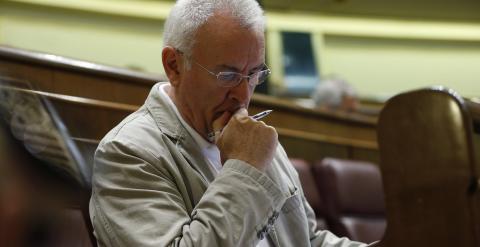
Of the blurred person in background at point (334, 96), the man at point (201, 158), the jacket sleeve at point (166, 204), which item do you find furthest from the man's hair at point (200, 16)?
the blurred person in background at point (334, 96)

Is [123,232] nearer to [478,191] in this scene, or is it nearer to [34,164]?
[34,164]

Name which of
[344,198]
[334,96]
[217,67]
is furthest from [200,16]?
[334,96]

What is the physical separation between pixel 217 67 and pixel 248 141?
87 millimetres

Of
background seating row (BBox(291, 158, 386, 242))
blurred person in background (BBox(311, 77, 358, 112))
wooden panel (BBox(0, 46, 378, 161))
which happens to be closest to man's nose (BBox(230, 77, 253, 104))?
wooden panel (BBox(0, 46, 378, 161))

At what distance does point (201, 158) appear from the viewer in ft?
1.78

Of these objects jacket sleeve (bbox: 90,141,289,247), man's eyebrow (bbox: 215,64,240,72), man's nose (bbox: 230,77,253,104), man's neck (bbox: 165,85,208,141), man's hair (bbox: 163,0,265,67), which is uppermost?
man's hair (bbox: 163,0,265,67)

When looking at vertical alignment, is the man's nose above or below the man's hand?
above

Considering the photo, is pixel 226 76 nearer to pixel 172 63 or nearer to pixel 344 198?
pixel 172 63

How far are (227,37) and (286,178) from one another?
6.2 inches

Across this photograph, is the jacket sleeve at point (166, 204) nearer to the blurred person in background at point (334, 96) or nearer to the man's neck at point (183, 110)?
the man's neck at point (183, 110)

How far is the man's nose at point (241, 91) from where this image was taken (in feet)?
1.80

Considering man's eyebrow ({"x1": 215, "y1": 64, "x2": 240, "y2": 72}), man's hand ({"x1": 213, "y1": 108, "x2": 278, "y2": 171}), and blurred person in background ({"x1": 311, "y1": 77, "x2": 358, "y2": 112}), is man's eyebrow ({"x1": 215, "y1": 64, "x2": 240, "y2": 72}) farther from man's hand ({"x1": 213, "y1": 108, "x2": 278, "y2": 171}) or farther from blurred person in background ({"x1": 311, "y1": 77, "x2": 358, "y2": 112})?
blurred person in background ({"x1": 311, "y1": 77, "x2": 358, "y2": 112})

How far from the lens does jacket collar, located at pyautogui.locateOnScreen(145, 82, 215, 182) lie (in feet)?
1.76

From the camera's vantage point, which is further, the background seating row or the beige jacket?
the background seating row
